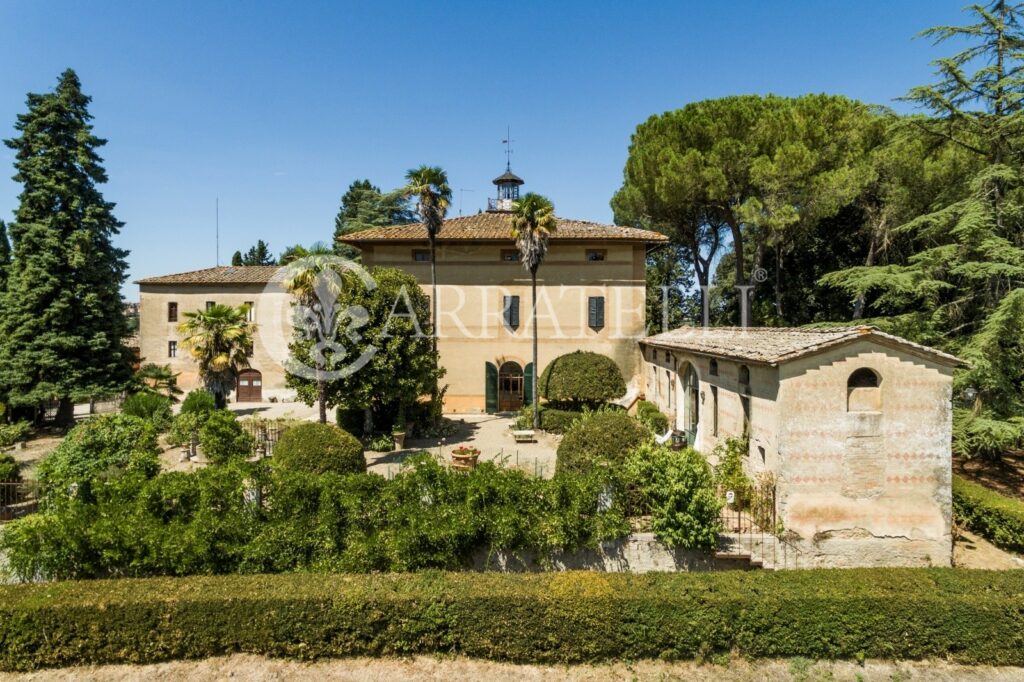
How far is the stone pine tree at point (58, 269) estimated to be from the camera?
17391 mm

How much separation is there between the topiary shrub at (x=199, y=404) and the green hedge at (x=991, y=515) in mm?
21123

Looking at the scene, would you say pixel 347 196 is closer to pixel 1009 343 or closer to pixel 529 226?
pixel 529 226

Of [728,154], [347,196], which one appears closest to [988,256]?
[728,154]

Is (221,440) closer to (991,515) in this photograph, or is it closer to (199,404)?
(199,404)

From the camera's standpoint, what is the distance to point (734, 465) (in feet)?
32.0

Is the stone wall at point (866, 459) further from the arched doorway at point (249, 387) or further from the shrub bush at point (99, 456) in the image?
the arched doorway at point (249, 387)

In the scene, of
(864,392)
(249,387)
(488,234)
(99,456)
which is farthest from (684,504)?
(249,387)

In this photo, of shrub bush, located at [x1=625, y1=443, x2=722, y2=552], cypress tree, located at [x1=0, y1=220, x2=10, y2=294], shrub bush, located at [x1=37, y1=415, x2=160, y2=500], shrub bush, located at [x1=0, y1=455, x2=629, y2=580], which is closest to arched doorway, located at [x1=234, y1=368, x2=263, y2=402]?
cypress tree, located at [x1=0, y1=220, x2=10, y2=294]

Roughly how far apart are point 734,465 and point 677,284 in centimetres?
2336

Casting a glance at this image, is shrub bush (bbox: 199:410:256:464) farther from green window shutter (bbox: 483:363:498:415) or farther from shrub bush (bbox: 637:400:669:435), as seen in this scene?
shrub bush (bbox: 637:400:669:435)

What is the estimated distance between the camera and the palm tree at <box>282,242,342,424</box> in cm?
1388

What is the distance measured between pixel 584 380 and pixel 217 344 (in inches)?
511

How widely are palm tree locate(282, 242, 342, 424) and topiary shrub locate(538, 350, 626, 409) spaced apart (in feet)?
26.1

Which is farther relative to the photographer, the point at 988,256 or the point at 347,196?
the point at 347,196
